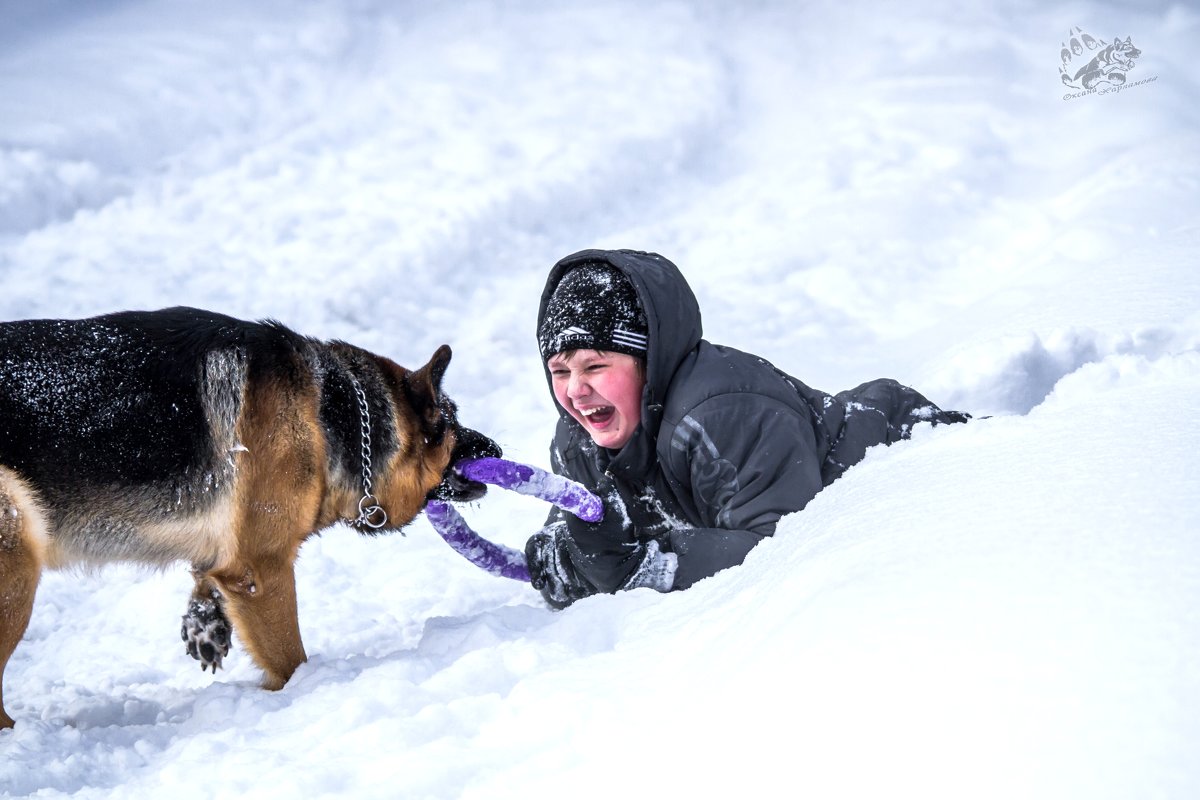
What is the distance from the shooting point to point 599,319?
11.4ft

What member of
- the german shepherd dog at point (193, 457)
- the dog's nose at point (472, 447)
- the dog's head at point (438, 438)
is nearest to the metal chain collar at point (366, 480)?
the german shepherd dog at point (193, 457)

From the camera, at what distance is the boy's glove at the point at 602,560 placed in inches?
125

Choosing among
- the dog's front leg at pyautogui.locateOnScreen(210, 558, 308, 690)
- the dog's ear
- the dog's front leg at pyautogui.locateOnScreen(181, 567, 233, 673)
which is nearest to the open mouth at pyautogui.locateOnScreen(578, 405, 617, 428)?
the dog's ear

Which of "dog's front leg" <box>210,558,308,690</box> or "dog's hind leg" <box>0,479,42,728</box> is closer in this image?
"dog's hind leg" <box>0,479,42,728</box>

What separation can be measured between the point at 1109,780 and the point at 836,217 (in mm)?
8152

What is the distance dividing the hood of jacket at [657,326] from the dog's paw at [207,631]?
165 centimetres

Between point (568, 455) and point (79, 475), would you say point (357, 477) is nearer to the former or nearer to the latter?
point (79, 475)

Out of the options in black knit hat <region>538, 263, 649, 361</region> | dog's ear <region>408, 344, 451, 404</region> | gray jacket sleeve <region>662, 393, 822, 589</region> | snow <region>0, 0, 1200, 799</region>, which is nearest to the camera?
snow <region>0, 0, 1200, 799</region>

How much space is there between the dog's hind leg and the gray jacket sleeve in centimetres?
201

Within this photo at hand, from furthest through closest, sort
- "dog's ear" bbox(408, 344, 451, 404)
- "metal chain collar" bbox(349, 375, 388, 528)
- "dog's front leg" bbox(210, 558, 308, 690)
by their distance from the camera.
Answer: "dog's ear" bbox(408, 344, 451, 404) → "metal chain collar" bbox(349, 375, 388, 528) → "dog's front leg" bbox(210, 558, 308, 690)

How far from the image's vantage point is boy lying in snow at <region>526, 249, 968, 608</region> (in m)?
3.13

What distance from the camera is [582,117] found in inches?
401

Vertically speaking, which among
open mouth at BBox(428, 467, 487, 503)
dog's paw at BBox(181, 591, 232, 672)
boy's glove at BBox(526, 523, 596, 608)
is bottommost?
dog's paw at BBox(181, 591, 232, 672)

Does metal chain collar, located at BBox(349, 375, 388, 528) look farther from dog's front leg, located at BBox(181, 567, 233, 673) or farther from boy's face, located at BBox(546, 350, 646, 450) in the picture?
boy's face, located at BBox(546, 350, 646, 450)
